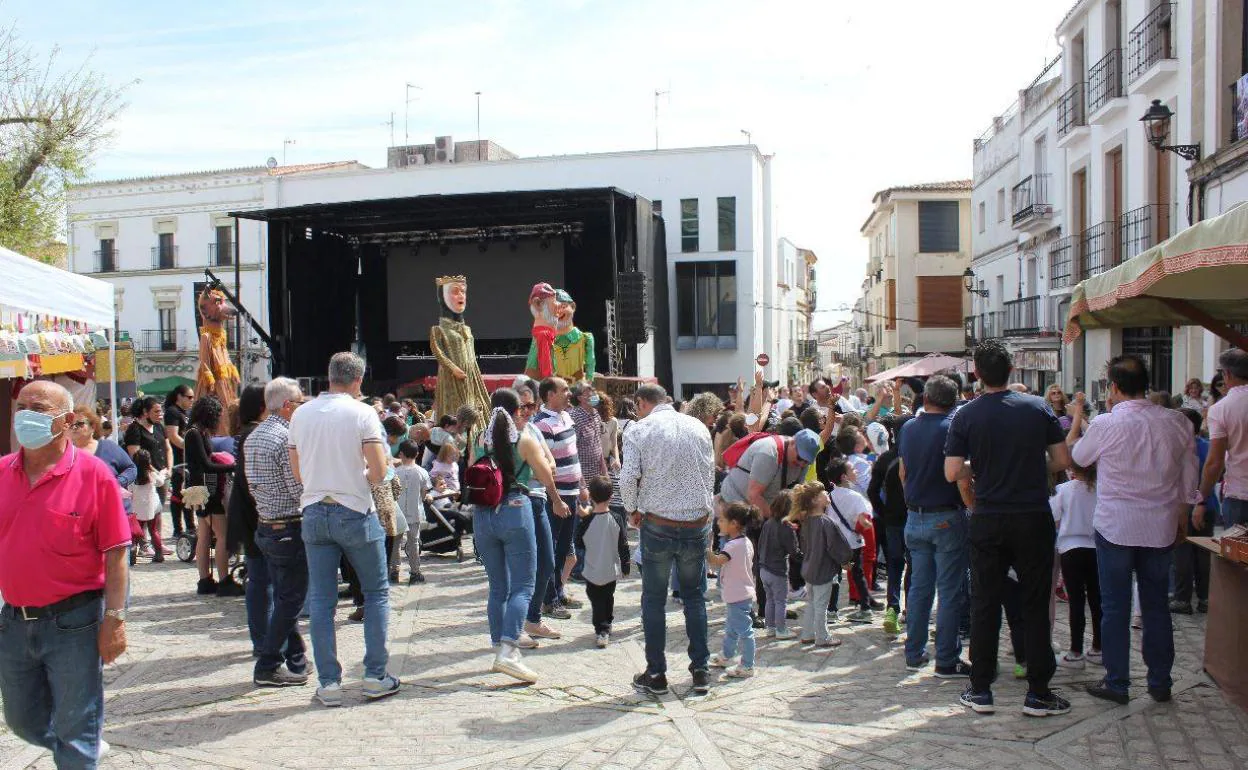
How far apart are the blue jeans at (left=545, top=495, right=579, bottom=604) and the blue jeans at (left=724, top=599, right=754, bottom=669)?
1.69 metres

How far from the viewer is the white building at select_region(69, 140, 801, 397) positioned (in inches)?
1316

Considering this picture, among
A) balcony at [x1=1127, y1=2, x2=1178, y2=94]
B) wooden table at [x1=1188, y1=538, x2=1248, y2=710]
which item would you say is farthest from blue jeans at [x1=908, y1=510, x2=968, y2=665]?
balcony at [x1=1127, y1=2, x2=1178, y2=94]

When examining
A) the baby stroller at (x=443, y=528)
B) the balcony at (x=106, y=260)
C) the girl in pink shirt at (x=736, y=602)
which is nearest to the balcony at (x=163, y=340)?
the balcony at (x=106, y=260)

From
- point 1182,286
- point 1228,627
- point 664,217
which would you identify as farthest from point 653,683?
point 664,217

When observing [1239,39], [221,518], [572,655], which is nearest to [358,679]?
[572,655]

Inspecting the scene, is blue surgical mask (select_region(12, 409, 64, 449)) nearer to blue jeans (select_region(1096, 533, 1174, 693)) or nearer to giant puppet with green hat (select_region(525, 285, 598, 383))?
blue jeans (select_region(1096, 533, 1174, 693))

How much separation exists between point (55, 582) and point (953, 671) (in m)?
4.40

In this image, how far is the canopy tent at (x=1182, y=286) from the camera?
15.6ft

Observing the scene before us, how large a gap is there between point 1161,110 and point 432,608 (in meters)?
8.71

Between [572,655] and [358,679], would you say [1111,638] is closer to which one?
[572,655]

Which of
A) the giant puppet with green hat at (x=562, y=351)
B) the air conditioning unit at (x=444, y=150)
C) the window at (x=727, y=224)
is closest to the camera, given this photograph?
the giant puppet with green hat at (x=562, y=351)

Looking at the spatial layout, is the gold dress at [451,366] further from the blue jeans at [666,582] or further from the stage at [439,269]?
the stage at [439,269]

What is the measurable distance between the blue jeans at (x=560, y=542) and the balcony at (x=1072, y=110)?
16.0 metres

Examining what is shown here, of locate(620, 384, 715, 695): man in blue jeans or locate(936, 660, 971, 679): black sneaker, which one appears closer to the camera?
locate(620, 384, 715, 695): man in blue jeans
